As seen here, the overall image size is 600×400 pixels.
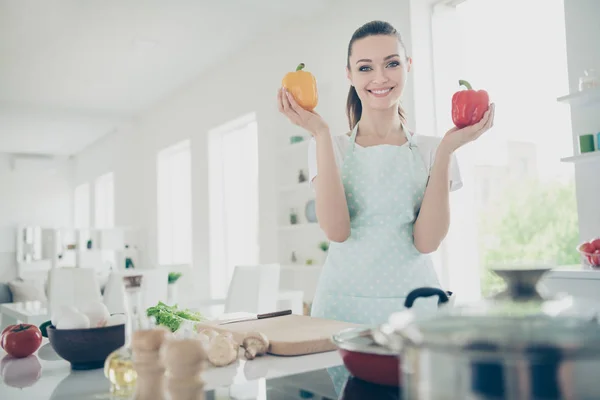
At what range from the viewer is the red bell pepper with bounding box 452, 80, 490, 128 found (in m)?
1.33

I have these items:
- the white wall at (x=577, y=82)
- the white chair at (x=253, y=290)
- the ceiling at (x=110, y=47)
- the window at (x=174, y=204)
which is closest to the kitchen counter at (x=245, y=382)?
the white wall at (x=577, y=82)

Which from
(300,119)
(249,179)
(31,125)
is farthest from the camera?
(31,125)

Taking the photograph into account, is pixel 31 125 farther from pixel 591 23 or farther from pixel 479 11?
pixel 591 23

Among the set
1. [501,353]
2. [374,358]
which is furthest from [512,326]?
[374,358]

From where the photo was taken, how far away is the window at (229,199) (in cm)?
588

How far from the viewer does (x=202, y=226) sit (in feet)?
20.4

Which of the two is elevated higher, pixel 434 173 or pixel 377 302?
pixel 434 173

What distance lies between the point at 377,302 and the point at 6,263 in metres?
10.6

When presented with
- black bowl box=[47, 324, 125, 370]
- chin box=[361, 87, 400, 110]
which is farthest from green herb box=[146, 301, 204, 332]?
chin box=[361, 87, 400, 110]

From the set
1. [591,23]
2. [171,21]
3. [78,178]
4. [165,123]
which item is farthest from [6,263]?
[591,23]

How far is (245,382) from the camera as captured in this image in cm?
76

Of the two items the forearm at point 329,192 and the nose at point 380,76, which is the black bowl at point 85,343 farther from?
the nose at point 380,76

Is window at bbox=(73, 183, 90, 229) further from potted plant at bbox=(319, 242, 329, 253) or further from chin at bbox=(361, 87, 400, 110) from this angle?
chin at bbox=(361, 87, 400, 110)

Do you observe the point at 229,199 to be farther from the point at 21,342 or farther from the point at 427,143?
the point at 21,342
